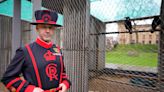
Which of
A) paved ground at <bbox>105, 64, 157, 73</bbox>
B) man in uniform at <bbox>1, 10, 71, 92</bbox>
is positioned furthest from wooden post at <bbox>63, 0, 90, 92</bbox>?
paved ground at <bbox>105, 64, 157, 73</bbox>

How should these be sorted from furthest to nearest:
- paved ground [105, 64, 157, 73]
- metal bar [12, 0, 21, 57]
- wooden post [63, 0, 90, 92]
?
1. paved ground [105, 64, 157, 73]
2. metal bar [12, 0, 21, 57]
3. wooden post [63, 0, 90, 92]

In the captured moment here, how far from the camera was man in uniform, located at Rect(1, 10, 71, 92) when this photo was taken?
100 centimetres

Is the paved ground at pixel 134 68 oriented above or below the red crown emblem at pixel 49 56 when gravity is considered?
below

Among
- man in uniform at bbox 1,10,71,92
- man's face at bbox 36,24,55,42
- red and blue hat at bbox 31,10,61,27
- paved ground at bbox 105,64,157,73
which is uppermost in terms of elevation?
red and blue hat at bbox 31,10,61,27

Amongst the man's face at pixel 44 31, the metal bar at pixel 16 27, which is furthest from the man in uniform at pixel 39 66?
the metal bar at pixel 16 27

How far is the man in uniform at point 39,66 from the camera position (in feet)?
3.29

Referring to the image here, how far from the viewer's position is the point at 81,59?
2.12 meters

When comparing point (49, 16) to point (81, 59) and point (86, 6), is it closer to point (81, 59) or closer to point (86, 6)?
point (86, 6)

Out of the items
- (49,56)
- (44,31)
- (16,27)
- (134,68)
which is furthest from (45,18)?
(134,68)

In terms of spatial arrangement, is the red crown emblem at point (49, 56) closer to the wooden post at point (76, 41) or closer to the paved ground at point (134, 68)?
the wooden post at point (76, 41)

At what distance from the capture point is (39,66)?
107 centimetres

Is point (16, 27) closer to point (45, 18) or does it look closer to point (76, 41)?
point (76, 41)

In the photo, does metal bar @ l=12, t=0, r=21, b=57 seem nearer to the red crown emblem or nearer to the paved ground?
the red crown emblem

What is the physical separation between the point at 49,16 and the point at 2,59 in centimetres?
374
